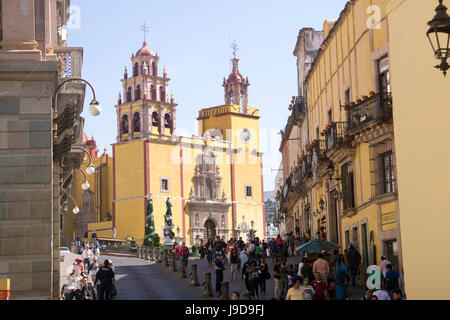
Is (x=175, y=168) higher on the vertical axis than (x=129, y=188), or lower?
higher

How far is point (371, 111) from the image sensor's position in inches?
950

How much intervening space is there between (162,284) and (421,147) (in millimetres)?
20924

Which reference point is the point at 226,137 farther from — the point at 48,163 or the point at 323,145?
the point at 48,163

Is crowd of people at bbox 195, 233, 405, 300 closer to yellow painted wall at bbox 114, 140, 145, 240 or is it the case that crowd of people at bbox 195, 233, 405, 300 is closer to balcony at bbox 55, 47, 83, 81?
balcony at bbox 55, 47, 83, 81

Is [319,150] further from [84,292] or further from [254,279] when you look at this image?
[84,292]

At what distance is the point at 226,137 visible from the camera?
8394 centimetres

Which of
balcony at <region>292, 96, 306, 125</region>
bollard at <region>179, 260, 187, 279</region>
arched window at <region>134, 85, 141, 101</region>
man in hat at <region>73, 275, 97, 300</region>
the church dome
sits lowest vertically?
man in hat at <region>73, 275, 97, 300</region>

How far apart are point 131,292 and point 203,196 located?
157ft

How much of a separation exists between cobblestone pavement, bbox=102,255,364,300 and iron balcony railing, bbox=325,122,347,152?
4.97m

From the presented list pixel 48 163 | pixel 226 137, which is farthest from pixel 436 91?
pixel 226 137

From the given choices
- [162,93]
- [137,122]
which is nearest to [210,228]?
[137,122]

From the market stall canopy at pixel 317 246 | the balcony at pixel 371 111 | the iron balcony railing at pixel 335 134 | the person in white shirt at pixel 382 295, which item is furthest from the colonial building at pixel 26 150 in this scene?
A: the iron balcony railing at pixel 335 134

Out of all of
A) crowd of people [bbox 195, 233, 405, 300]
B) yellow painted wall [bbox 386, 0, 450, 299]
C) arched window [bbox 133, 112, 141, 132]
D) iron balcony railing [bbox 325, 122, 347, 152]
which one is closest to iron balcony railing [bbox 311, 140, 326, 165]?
iron balcony railing [bbox 325, 122, 347, 152]

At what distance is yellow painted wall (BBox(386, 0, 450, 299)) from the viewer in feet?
36.7
